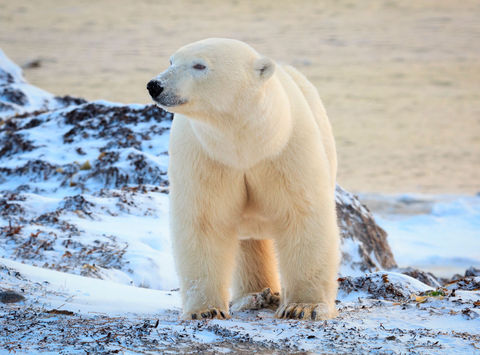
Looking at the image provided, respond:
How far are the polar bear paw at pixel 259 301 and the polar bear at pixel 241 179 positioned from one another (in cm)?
51

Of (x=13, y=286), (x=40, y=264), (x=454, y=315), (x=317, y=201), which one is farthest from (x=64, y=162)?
(x=454, y=315)

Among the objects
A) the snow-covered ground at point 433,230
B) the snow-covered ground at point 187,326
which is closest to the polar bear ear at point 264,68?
the snow-covered ground at point 187,326

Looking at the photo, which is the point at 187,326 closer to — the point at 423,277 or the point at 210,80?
the point at 210,80

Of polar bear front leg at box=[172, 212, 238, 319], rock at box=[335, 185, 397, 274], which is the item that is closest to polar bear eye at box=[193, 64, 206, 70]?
polar bear front leg at box=[172, 212, 238, 319]

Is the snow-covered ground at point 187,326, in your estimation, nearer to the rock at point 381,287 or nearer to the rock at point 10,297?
the rock at point 10,297

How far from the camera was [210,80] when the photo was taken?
3.84 m

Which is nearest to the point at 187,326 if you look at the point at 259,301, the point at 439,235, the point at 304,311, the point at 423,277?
the point at 304,311

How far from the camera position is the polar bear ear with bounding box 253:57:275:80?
154 inches

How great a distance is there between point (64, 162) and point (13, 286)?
512 cm

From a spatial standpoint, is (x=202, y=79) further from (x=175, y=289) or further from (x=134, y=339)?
(x=175, y=289)

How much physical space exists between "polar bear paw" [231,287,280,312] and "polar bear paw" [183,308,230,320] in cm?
70

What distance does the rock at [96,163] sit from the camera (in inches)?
293

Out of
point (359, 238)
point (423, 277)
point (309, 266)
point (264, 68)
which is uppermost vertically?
point (264, 68)

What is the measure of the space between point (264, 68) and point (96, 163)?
18.0 feet
